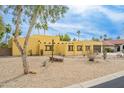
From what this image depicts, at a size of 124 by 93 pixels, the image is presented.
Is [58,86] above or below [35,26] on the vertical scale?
below

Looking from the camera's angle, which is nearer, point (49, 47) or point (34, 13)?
point (34, 13)

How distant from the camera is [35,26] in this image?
16.6 metres

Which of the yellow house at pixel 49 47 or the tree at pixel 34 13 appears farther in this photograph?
the yellow house at pixel 49 47

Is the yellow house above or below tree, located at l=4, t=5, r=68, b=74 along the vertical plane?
below

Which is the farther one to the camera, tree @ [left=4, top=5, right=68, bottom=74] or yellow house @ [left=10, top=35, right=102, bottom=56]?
yellow house @ [left=10, top=35, right=102, bottom=56]

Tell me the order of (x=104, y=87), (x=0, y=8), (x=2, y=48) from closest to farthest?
(x=104, y=87), (x=0, y=8), (x=2, y=48)

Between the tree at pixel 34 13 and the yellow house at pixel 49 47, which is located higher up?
the tree at pixel 34 13

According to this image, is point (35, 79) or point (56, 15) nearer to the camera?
point (35, 79)

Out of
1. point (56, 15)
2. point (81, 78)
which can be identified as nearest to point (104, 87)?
point (81, 78)

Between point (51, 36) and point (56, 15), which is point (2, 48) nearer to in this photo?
point (51, 36)
